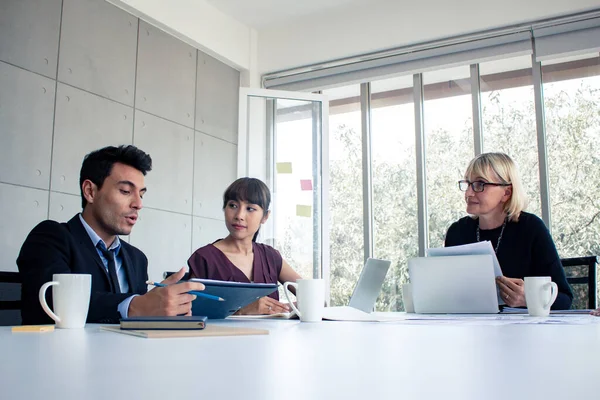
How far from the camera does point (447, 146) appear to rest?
14.5 ft

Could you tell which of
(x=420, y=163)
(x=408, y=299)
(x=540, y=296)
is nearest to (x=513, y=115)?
(x=420, y=163)

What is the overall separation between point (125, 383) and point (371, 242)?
4.29 metres

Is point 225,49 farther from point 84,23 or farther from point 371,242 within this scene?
point 371,242

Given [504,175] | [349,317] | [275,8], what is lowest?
[349,317]

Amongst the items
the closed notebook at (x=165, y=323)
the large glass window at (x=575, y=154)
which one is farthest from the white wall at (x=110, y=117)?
the large glass window at (x=575, y=154)

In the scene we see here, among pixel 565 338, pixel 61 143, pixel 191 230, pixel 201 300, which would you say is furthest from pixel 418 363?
pixel 191 230

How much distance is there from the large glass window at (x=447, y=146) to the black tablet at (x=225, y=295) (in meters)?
3.13

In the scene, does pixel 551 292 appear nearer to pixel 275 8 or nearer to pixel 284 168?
pixel 284 168

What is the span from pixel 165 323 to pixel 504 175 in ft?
6.88

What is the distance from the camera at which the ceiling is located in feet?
14.6

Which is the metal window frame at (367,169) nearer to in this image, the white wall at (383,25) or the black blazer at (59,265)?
the white wall at (383,25)

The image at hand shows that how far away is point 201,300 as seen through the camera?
4.62 ft

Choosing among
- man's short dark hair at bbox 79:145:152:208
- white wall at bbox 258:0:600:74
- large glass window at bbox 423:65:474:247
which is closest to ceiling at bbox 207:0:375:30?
white wall at bbox 258:0:600:74

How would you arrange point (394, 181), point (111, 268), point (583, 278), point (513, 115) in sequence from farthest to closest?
point (394, 181), point (513, 115), point (583, 278), point (111, 268)
